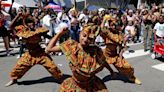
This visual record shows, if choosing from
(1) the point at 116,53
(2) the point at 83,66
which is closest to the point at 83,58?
(2) the point at 83,66

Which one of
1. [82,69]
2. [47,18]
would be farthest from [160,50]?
[82,69]

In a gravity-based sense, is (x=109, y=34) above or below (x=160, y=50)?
above

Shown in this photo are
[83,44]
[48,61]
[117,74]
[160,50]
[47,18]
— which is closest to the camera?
[83,44]

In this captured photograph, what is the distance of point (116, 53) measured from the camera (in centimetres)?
804

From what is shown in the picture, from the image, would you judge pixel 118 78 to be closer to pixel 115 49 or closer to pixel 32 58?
pixel 115 49

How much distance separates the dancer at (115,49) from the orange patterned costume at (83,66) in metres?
2.93

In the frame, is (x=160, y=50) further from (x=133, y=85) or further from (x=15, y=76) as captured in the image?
(x=15, y=76)

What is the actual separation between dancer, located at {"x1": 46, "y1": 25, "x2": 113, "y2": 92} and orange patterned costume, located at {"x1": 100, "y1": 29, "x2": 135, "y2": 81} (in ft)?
10.2

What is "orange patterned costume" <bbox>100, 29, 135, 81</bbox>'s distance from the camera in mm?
7672

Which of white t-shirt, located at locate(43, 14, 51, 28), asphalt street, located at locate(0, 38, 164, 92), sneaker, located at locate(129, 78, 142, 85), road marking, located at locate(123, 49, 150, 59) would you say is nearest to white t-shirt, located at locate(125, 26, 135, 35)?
road marking, located at locate(123, 49, 150, 59)

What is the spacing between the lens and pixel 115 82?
8.09 m

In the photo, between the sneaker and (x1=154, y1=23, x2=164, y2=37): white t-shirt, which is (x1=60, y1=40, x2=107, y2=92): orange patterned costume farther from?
(x1=154, y1=23, x2=164, y2=37): white t-shirt

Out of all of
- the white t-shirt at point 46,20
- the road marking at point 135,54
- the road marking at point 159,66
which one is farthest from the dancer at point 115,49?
the white t-shirt at point 46,20

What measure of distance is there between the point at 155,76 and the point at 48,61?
3.01m
